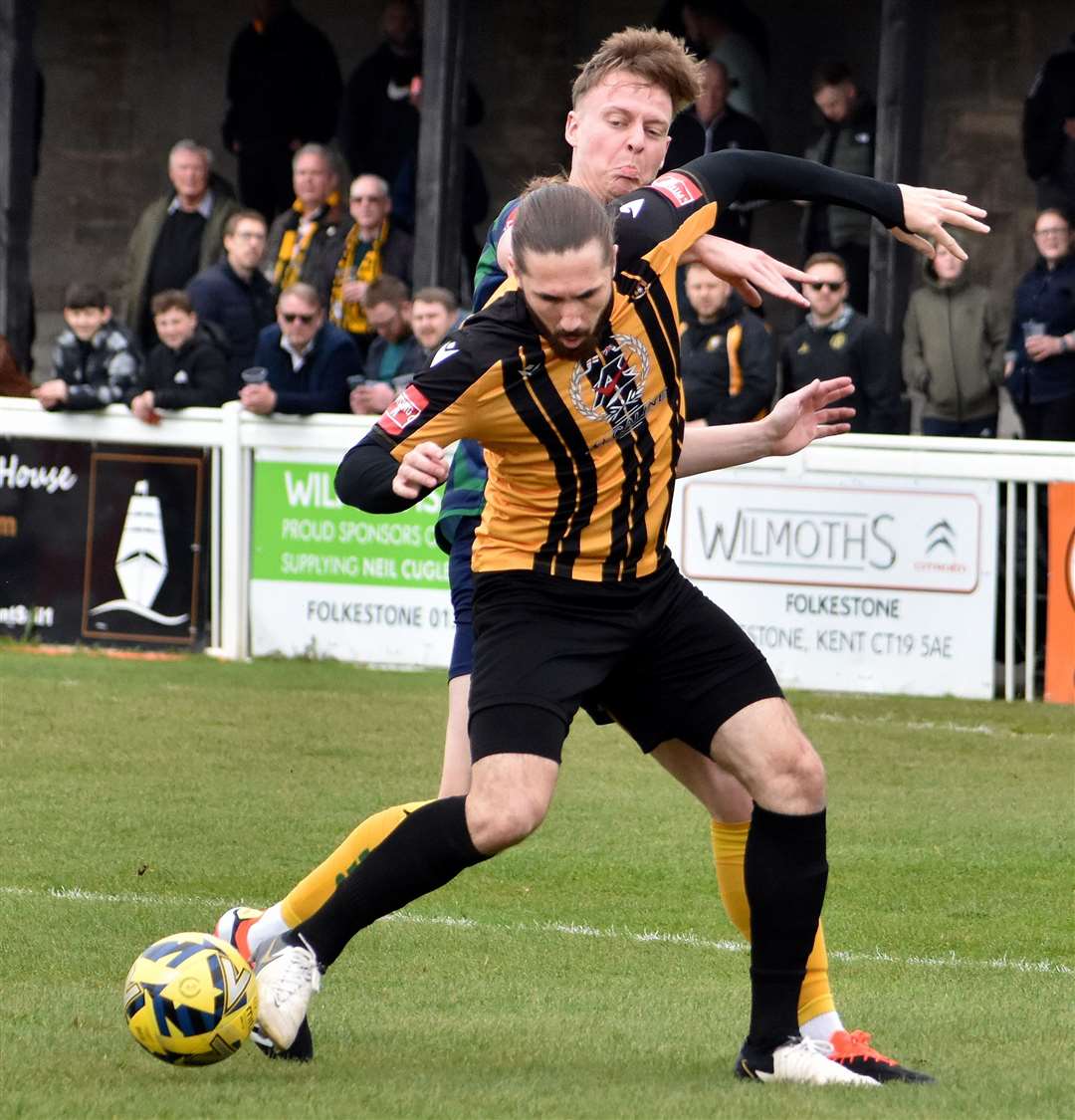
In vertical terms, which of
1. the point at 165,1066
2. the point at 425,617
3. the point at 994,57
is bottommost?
the point at 165,1066

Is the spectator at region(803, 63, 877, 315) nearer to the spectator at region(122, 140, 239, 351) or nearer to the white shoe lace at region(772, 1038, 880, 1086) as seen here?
the spectator at region(122, 140, 239, 351)

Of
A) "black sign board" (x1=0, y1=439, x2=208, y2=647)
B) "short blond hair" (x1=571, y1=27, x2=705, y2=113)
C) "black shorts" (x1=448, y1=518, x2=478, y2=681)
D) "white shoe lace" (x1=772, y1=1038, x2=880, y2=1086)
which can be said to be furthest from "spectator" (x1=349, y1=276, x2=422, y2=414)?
"white shoe lace" (x1=772, y1=1038, x2=880, y2=1086)

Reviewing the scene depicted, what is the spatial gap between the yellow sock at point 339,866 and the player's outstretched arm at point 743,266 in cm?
141

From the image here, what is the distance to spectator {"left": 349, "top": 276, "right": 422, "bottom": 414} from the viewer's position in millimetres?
13477

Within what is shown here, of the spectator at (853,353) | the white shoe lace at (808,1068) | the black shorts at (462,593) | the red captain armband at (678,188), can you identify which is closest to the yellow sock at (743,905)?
the white shoe lace at (808,1068)

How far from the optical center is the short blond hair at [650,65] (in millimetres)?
5434

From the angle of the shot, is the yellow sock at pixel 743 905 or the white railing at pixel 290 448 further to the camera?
the white railing at pixel 290 448

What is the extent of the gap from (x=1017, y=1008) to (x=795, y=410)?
5.48 feet

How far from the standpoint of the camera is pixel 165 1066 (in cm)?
507

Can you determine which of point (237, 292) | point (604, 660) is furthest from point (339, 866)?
point (237, 292)

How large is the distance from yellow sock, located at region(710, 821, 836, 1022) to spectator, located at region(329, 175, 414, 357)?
379 inches

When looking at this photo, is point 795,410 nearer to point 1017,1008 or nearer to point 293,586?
point 1017,1008

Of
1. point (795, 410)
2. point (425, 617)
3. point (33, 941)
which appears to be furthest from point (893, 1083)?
point (425, 617)

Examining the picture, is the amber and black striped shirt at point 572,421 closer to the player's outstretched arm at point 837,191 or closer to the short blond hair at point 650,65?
the player's outstretched arm at point 837,191
